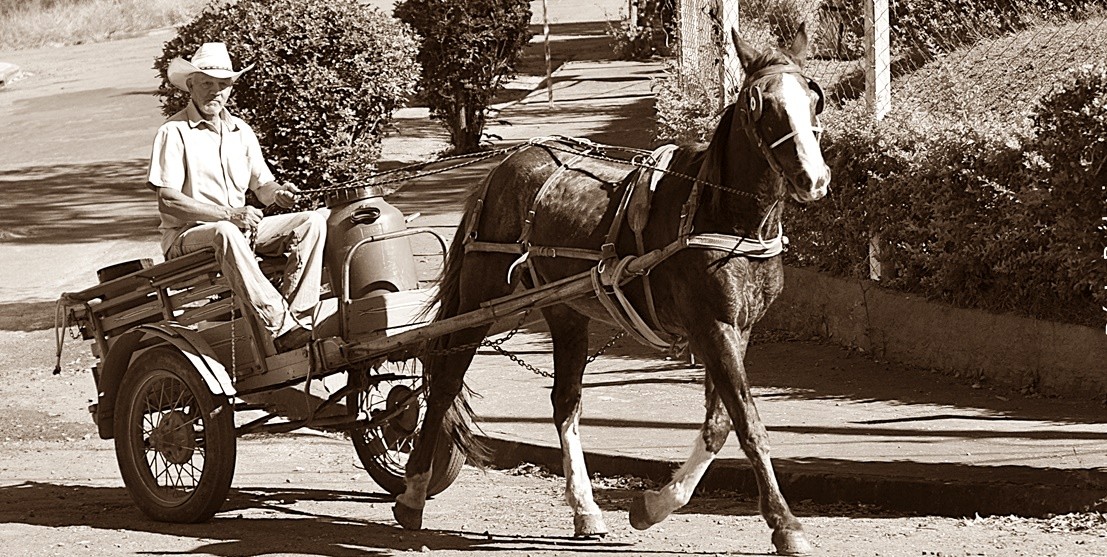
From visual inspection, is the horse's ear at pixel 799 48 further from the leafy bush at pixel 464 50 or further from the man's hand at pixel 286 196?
the leafy bush at pixel 464 50

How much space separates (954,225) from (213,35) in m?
6.62

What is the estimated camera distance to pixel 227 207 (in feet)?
25.2

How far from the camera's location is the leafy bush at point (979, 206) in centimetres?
798

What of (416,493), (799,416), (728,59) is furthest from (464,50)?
(416,493)

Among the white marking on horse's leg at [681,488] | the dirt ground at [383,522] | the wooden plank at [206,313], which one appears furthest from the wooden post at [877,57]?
the wooden plank at [206,313]

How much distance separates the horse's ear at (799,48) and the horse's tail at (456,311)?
1.87m

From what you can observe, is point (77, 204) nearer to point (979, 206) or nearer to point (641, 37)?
point (641, 37)

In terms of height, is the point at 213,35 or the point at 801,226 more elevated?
the point at 213,35

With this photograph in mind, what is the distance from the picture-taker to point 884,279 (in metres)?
9.90

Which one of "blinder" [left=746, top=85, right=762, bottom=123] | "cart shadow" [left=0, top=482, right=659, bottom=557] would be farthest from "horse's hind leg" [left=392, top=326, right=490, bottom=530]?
"blinder" [left=746, top=85, right=762, bottom=123]

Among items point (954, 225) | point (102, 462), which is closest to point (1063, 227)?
point (954, 225)

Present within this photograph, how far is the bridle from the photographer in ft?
18.4

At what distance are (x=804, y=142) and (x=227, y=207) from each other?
3.46 meters

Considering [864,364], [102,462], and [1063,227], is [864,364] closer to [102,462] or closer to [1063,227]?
[1063,227]
